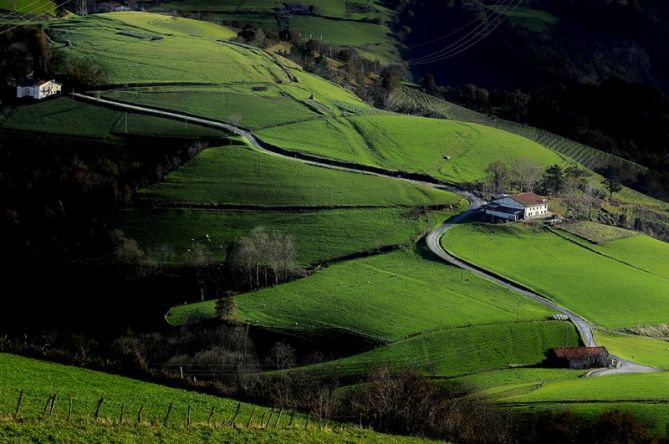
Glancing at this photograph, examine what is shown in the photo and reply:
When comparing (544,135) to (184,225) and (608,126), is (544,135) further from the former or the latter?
(184,225)

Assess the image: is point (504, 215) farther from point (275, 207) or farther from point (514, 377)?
point (514, 377)

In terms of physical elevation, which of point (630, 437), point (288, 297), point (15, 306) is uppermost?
point (630, 437)

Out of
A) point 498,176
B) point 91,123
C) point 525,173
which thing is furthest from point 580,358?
point 91,123

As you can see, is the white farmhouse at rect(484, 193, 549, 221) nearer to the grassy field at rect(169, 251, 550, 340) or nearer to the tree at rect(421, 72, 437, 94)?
the grassy field at rect(169, 251, 550, 340)

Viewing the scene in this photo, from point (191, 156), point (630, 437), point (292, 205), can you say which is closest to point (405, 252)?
point (292, 205)

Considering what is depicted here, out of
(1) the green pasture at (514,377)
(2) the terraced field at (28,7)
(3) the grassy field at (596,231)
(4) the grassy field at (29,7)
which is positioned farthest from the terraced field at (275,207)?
(4) the grassy field at (29,7)

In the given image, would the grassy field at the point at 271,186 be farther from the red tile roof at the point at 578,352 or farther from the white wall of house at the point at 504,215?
the red tile roof at the point at 578,352
